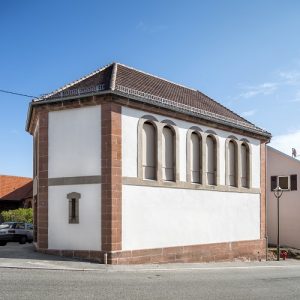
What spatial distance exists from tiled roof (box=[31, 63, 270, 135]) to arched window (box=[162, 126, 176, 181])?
49.1 inches

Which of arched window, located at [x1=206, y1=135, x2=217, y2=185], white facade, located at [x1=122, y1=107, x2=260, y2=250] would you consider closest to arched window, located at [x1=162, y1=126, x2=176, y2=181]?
white facade, located at [x1=122, y1=107, x2=260, y2=250]

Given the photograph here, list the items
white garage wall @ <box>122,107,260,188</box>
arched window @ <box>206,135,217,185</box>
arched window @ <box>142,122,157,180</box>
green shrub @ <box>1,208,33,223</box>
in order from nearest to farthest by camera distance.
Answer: white garage wall @ <box>122,107,260,188</box> → arched window @ <box>142,122,157,180</box> → arched window @ <box>206,135,217,185</box> → green shrub @ <box>1,208,33,223</box>

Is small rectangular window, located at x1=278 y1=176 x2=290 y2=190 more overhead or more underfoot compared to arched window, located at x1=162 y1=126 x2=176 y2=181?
more underfoot

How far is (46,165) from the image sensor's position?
19.6 meters

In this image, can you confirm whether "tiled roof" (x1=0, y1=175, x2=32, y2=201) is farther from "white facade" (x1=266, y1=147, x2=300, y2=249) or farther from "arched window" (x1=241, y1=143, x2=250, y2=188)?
"arched window" (x1=241, y1=143, x2=250, y2=188)

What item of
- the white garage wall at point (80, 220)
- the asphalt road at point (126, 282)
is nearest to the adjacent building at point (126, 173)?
the white garage wall at point (80, 220)

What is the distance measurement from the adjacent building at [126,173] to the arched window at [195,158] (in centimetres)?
5

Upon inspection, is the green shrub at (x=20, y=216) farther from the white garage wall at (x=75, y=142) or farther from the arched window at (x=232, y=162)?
the white garage wall at (x=75, y=142)

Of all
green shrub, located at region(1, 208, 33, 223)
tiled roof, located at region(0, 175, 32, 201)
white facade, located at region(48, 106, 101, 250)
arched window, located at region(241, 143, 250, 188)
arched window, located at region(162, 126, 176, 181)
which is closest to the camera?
white facade, located at region(48, 106, 101, 250)

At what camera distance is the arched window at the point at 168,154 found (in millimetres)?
21000

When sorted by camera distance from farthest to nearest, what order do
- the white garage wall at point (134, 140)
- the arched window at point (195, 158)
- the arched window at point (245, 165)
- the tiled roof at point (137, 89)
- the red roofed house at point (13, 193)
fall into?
the red roofed house at point (13, 193), the arched window at point (245, 165), the arched window at point (195, 158), the tiled roof at point (137, 89), the white garage wall at point (134, 140)

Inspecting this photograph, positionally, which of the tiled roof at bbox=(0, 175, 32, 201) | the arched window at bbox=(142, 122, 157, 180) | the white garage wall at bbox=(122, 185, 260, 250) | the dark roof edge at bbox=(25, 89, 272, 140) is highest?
the dark roof edge at bbox=(25, 89, 272, 140)

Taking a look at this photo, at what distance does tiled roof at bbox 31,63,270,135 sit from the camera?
19.2m

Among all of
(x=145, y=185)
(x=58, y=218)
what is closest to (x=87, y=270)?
(x=58, y=218)
